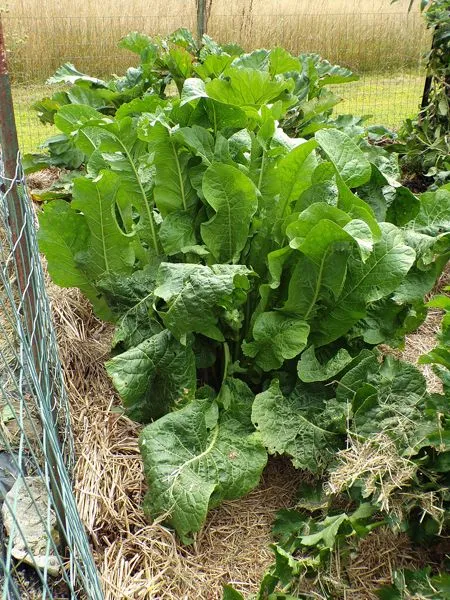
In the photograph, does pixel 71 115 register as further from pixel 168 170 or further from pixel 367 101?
pixel 367 101

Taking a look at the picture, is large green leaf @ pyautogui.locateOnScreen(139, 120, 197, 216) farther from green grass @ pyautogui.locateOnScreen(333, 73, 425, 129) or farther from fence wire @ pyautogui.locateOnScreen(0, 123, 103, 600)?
green grass @ pyautogui.locateOnScreen(333, 73, 425, 129)

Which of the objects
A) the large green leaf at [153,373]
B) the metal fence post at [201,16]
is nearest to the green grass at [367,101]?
the metal fence post at [201,16]

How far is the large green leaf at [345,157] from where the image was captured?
2229 mm

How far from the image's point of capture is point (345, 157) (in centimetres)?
225

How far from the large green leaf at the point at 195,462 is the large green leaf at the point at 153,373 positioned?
10cm

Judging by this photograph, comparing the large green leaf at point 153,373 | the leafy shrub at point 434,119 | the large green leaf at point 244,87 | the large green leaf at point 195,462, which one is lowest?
the large green leaf at point 195,462

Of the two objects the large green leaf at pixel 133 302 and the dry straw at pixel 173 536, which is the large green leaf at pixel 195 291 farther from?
the dry straw at pixel 173 536

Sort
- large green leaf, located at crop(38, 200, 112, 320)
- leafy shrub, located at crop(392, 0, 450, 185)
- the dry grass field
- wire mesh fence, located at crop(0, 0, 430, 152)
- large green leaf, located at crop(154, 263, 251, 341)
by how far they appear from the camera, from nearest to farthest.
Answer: large green leaf, located at crop(154, 263, 251, 341), large green leaf, located at crop(38, 200, 112, 320), leafy shrub, located at crop(392, 0, 450, 185), wire mesh fence, located at crop(0, 0, 430, 152), the dry grass field

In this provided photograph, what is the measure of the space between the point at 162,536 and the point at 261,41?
8462 mm

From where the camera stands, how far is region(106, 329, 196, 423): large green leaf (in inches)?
81.9

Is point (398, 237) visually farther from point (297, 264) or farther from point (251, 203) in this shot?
point (251, 203)

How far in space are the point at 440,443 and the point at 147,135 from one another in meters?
1.27

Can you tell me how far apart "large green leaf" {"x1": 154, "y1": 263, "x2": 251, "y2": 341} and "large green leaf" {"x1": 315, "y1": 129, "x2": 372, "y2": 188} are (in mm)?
517

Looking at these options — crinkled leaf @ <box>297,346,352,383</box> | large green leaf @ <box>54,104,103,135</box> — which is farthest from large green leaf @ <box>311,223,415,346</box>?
Answer: large green leaf @ <box>54,104,103,135</box>
